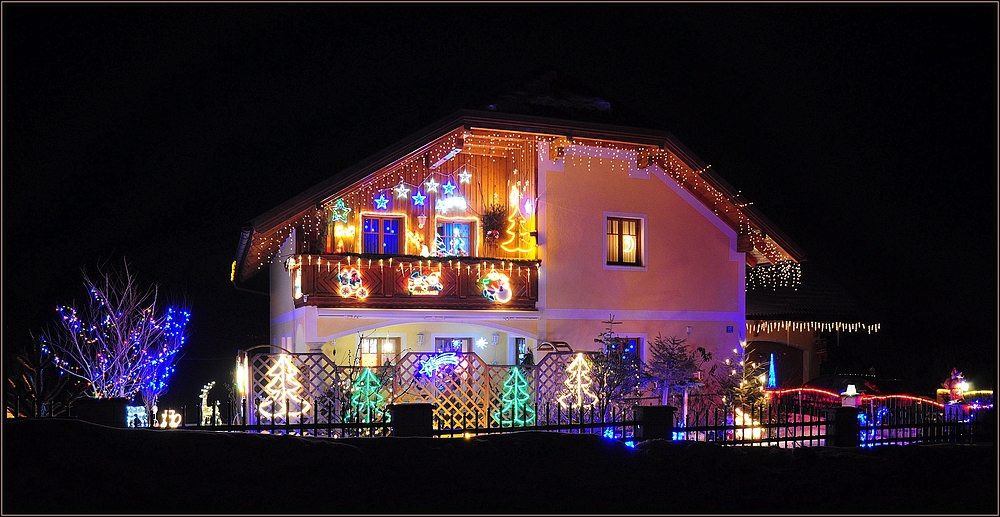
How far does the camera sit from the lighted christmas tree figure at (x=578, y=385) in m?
16.5

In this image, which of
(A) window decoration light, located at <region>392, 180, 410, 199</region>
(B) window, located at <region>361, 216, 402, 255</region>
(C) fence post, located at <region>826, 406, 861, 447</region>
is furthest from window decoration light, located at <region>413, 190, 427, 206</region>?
(C) fence post, located at <region>826, 406, 861, 447</region>

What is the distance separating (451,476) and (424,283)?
866 cm

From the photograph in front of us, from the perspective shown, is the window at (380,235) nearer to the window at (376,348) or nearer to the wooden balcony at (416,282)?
the wooden balcony at (416,282)

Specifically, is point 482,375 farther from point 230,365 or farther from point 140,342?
point 230,365

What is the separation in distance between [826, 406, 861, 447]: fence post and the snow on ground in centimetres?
176

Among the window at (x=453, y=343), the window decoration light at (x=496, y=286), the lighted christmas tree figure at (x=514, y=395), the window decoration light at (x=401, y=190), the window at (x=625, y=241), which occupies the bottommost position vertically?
the lighted christmas tree figure at (x=514, y=395)

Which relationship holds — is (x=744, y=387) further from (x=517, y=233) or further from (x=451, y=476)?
(x=451, y=476)

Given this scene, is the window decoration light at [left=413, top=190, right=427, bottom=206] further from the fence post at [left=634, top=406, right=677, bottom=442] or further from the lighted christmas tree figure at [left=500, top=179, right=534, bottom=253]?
the fence post at [left=634, top=406, right=677, bottom=442]

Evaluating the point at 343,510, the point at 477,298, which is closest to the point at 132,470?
the point at 343,510

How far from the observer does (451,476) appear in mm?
8891

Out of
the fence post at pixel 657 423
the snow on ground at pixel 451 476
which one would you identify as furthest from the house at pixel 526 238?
the snow on ground at pixel 451 476

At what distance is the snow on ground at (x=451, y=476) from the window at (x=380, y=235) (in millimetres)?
8925

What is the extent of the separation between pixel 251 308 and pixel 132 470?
66.7 feet

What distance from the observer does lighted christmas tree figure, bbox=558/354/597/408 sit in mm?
16469
